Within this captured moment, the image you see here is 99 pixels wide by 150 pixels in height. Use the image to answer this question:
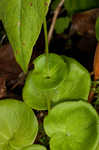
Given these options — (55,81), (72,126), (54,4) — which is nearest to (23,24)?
(55,81)

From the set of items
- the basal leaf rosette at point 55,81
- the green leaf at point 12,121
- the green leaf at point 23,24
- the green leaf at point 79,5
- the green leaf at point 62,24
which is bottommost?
the green leaf at point 12,121

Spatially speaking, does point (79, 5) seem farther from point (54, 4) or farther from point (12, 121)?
point (12, 121)

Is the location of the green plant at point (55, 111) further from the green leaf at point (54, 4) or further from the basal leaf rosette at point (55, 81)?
the green leaf at point (54, 4)

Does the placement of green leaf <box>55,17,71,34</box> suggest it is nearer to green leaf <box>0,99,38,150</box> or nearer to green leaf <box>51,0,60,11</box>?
green leaf <box>51,0,60,11</box>

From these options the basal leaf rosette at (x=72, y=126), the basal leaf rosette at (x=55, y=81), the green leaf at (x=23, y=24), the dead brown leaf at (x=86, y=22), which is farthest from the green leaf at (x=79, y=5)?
the green leaf at (x=23, y=24)

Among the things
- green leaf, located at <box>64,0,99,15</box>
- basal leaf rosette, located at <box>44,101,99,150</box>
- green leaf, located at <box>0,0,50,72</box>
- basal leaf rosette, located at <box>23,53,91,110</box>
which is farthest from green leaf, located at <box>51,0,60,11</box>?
green leaf, located at <box>0,0,50,72</box>
